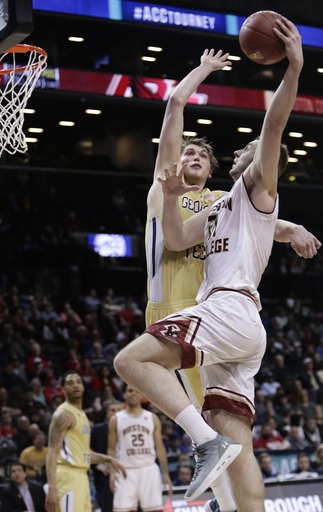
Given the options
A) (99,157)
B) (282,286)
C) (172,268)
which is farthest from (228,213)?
(282,286)

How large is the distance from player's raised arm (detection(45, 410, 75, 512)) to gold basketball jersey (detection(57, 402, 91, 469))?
0.08 meters

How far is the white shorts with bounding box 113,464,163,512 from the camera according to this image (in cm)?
1005

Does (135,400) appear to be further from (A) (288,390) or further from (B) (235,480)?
(A) (288,390)

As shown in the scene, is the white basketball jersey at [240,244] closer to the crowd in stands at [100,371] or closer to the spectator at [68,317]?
the crowd in stands at [100,371]

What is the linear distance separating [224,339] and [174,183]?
2.97 ft

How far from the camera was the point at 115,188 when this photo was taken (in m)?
22.1

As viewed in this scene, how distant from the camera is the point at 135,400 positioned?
10.3 m

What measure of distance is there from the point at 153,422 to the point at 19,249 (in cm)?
1029

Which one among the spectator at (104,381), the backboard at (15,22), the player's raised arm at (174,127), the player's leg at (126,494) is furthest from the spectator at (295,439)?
the backboard at (15,22)

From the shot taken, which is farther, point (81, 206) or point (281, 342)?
point (81, 206)

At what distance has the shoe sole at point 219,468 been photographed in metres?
4.07

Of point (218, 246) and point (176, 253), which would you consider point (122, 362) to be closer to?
point (218, 246)

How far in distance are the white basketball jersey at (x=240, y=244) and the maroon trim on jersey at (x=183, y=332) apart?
1.08 ft

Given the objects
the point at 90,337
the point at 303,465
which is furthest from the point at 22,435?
the point at 90,337
